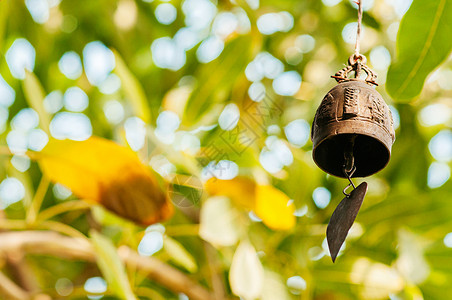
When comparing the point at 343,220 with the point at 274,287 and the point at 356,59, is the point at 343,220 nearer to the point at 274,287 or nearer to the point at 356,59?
the point at 356,59

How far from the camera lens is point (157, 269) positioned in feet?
4.78

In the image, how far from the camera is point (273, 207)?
52.7 inches

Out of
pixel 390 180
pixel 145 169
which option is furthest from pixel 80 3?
pixel 390 180

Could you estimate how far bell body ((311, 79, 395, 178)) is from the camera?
0.88m

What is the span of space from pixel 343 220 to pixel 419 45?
1.16 ft

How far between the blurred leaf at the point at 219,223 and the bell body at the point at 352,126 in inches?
13.3

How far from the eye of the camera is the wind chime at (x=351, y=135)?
0.83 meters

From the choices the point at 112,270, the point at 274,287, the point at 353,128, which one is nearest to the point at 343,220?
the point at 353,128

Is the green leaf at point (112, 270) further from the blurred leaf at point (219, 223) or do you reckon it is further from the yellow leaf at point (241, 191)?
the yellow leaf at point (241, 191)

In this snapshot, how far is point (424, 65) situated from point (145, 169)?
56 cm

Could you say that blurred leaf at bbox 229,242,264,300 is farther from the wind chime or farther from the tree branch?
the wind chime

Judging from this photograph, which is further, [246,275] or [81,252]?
[81,252]

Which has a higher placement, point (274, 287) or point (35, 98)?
point (35, 98)

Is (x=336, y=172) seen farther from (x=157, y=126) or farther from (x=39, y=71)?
(x=39, y=71)
